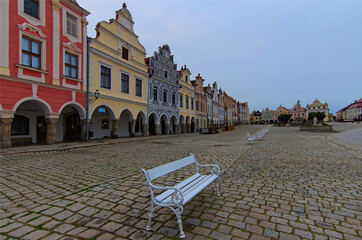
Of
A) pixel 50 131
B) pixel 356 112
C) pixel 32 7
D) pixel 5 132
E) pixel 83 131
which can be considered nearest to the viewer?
pixel 5 132

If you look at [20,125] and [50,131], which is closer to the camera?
[50,131]

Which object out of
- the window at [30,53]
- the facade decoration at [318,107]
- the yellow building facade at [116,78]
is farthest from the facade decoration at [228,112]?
the facade decoration at [318,107]

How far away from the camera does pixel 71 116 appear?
1705 centimetres

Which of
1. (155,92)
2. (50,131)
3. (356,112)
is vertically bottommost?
(50,131)

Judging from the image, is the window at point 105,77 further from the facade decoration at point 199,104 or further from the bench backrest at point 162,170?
the facade decoration at point 199,104

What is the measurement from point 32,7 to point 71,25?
2.68 m

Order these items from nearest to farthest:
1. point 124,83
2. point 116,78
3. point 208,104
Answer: point 116,78
point 124,83
point 208,104

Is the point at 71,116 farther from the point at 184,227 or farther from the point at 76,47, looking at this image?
the point at 184,227

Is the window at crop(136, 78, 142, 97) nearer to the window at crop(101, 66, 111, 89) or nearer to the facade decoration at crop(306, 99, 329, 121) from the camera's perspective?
the window at crop(101, 66, 111, 89)

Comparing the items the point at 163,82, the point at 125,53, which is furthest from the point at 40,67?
the point at 163,82

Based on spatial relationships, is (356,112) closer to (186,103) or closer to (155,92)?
(186,103)

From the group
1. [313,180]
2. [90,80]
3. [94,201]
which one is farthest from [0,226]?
[90,80]

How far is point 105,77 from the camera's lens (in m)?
17.4

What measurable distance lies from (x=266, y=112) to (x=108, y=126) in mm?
139525
